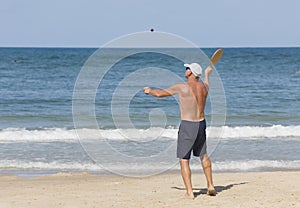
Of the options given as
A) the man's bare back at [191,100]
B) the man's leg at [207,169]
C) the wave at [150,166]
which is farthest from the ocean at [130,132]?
the man's bare back at [191,100]

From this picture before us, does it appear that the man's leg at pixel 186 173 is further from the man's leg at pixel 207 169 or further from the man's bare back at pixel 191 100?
the man's bare back at pixel 191 100

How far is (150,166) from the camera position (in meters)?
12.4

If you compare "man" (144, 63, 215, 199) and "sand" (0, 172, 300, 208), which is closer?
Answer: "man" (144, 63, 215, 199)

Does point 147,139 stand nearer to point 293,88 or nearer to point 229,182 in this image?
point 229,182

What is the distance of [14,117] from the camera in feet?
71.4

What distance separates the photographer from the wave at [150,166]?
39.9 feet

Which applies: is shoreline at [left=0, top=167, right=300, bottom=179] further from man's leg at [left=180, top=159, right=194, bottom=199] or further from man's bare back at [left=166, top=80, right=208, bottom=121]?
man's bare back at [left=166, top=80, right=208, bottom=121]

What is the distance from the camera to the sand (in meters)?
7.84

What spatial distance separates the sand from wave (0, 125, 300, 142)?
5724mm

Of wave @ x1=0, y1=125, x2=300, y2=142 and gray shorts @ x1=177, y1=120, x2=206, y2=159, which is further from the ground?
gray shorts @ x1=177, y1=120, x2=206, y2=159

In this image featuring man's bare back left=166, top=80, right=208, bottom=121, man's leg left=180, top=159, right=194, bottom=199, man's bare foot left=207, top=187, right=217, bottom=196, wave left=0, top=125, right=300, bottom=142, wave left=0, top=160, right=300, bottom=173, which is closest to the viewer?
man's bare back left=166, top=80, right=208, bottom=121

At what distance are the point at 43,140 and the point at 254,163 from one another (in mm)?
6309

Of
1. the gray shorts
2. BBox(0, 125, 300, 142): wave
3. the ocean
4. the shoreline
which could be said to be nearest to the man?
the gray shorts

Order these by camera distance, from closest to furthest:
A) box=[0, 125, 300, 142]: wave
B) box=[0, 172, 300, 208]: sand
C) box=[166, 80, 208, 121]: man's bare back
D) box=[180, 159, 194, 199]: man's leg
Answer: box=[166, 80, 208, 121]: man's bare back → box=[180, 159, 194, 199]: man's leg → box=[0, 172, 300, 208]: sand → box=[0, 125, 300, 142]: wave
